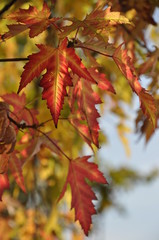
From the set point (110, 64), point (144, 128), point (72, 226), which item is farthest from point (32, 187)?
point (144, 128)

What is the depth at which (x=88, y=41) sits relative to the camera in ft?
2.53

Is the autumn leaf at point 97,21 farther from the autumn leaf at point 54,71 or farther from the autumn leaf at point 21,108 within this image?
the autumn leaf at point 21,108

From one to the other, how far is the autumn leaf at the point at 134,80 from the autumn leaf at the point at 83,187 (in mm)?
210

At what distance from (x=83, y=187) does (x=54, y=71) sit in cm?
29

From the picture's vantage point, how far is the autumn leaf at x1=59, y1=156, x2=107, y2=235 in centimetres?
88

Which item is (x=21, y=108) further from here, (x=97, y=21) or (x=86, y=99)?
(x=97, y=21)

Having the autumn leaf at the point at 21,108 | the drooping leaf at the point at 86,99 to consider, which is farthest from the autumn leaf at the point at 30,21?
the autumn leaf at the point at 21,108

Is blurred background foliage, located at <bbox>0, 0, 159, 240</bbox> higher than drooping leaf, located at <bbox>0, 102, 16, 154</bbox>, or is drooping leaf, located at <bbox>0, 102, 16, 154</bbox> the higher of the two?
drooping leaf, located at <bbox>0, 102, 16, 154</bbox>

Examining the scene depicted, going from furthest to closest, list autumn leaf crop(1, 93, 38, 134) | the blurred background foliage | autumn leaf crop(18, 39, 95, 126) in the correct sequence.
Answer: the blurred background foliage → autumn leaf crop(1, 93, 38, 134) → autumn leaf crop(18, 39, 95, 126)

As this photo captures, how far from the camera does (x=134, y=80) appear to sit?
0.75m

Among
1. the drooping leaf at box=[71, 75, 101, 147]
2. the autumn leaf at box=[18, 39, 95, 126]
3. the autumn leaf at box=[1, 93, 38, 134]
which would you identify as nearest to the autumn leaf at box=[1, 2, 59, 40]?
the autumn leaf at box=[18, 39, 95, 126]

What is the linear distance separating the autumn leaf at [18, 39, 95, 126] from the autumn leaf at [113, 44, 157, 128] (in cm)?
6

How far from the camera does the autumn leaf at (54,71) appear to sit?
2.32 feet

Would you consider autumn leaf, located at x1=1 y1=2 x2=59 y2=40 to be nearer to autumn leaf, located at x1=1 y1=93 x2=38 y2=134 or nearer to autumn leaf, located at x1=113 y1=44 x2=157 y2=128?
autumn leaf, located at x1=113 y1=44 x2=157 y2=128
